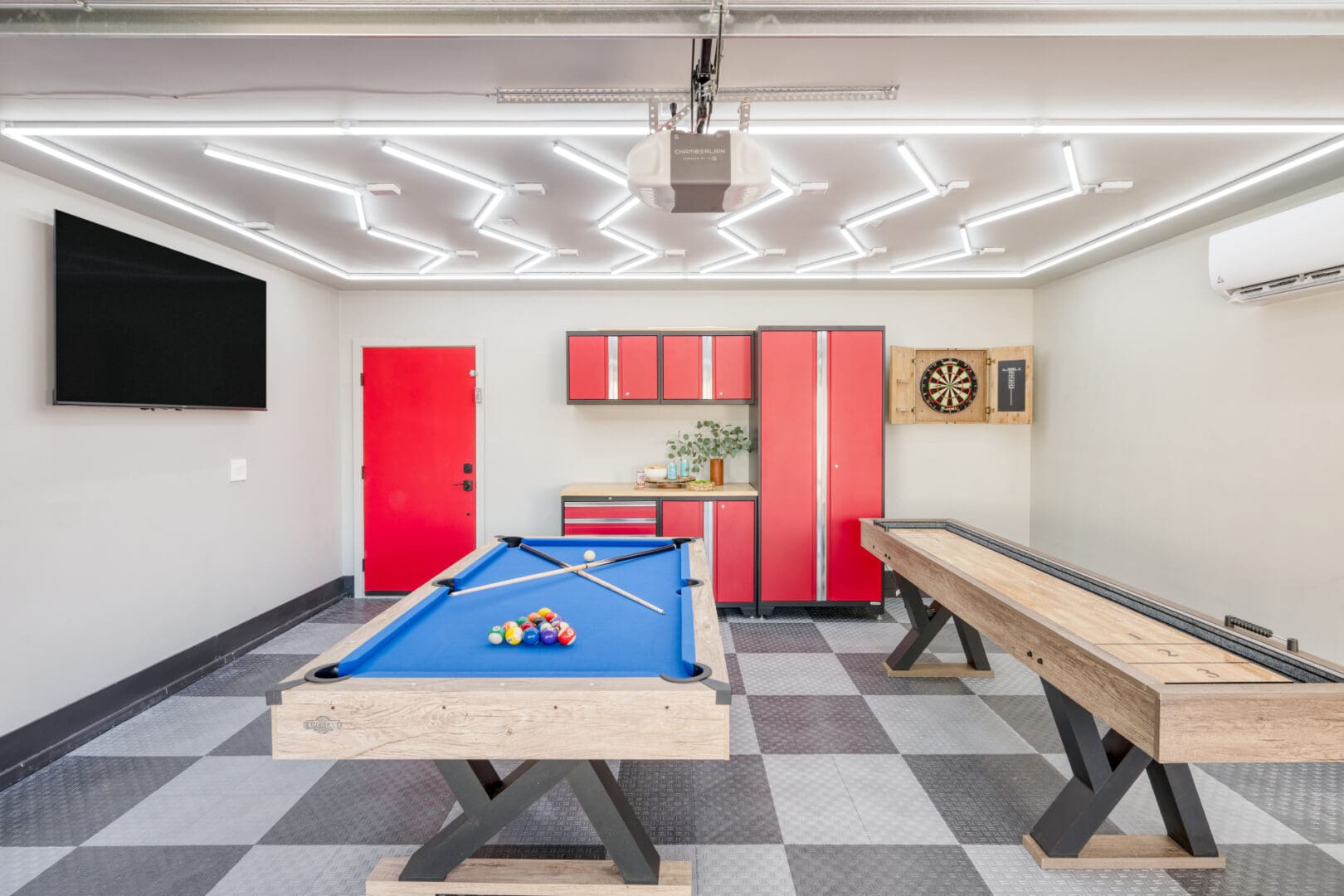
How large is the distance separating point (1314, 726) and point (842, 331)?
3.43 meters

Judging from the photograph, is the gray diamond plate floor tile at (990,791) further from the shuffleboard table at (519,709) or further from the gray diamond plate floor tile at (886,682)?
the shuffleboard table at (519,709)

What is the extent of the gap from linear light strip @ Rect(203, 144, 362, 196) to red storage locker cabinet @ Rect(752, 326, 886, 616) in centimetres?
283

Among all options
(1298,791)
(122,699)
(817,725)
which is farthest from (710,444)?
(122,699)

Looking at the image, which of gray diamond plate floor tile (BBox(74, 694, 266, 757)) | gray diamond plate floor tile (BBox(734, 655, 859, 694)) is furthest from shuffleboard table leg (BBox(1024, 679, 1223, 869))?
gray diamond plate floor tile (BBox(74, 694, 266, 757))

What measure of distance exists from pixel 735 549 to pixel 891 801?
7.57 ft

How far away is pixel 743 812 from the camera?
2.23m

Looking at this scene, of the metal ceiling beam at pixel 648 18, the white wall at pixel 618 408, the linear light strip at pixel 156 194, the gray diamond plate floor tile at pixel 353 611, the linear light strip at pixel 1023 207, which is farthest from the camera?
the white wall at pixel 618 408

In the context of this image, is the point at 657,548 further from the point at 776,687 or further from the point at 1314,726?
the point at 1314,726

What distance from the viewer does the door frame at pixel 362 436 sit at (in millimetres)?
4926

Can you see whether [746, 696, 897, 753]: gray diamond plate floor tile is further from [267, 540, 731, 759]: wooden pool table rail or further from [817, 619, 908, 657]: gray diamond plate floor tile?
[267, 540, 731, 759]: wooden pool table rail

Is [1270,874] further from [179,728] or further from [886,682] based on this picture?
[179,728]

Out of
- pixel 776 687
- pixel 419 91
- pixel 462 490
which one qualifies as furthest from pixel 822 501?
pixel 419 91

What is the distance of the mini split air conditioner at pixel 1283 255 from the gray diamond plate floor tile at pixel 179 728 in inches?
210

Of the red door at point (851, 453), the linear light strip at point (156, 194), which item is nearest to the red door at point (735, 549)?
the red door at point (851, 453)
